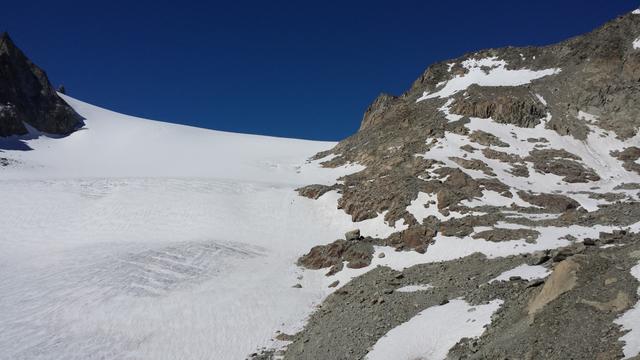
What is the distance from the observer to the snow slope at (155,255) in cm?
2362

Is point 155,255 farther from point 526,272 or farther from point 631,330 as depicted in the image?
point 631,330

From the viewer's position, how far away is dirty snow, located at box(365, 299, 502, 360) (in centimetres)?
1617

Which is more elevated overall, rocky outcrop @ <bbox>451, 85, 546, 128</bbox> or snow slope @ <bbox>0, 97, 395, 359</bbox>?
rocky outcrop @ <bbox>451, 85, 546, 128</bbox>

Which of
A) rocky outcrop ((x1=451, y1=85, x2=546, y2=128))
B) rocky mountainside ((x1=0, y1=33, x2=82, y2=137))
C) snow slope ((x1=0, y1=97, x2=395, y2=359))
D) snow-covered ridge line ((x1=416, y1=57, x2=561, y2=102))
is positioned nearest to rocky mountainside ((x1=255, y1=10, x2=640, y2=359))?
rocky outcrop ((x1=451, y1=85, x2=546, y2=128))

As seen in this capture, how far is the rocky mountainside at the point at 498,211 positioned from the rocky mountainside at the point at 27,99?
43.0 meters

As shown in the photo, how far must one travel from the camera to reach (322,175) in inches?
2195

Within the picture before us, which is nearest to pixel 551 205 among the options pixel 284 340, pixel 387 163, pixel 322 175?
pixel 387 163

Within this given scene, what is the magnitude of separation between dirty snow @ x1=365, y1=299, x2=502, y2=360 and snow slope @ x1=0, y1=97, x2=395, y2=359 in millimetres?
7164

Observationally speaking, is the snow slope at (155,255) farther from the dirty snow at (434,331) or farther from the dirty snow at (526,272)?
the dirty snow at (526,272)

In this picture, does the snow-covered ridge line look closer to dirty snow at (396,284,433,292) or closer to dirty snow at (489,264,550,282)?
dirty snow at (396,284,433,292)

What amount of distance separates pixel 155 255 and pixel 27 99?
59489 mm

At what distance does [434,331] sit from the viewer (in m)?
17.4

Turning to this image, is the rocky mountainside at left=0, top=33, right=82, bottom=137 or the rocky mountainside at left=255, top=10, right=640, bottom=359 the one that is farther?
the rocky mountainside at left=0, top=33, right=82, bottom=137

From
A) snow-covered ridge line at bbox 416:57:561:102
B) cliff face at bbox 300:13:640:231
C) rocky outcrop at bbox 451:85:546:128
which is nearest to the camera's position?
cliff face at bbox 300:13:640:231
